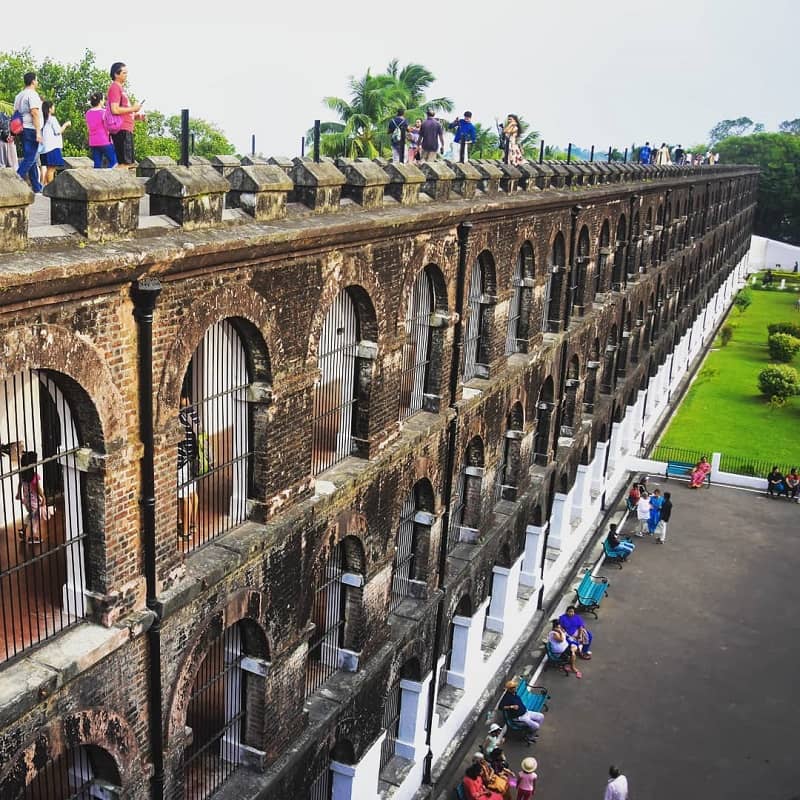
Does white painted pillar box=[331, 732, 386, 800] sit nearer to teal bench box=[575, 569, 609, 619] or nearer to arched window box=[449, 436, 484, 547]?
arched window box=[449, 436, 484, 547]

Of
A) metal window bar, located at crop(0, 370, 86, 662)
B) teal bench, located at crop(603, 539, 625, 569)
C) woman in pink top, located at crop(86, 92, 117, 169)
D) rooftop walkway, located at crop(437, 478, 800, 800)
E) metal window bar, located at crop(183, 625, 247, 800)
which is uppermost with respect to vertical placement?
woman in pink top, located at crop(86, 92, 117, 169)

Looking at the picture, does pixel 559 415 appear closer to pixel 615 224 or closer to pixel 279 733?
pixel 615 224

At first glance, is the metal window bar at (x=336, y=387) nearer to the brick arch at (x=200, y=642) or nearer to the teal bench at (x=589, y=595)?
the brick arch at (x=200, y=642)

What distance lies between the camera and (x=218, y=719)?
13.0 metres

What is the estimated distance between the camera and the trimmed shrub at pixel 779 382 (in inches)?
1896

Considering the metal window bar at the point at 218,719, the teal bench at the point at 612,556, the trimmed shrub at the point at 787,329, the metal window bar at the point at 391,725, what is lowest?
the teal bench at the point at 612,556

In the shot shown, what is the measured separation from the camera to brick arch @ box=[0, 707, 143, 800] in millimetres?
8586

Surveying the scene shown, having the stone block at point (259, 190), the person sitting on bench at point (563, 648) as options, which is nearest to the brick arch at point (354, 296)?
the stone block at point (259, 190)

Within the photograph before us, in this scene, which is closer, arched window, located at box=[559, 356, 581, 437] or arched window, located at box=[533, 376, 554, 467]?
arched window, located at box=[533, 376, 554, 467]

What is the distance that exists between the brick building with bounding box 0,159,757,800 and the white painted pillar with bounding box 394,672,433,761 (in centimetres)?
5

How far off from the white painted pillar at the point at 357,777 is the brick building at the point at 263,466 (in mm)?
49

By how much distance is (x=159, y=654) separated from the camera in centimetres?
1021

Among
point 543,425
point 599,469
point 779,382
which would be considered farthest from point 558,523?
point 779,382

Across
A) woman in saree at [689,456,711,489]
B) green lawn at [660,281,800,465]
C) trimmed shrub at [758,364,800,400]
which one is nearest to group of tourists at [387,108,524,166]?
woman in saree at [689,456,711,489]
